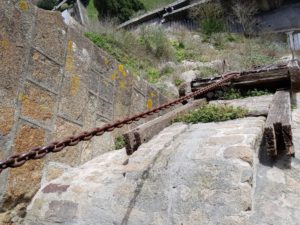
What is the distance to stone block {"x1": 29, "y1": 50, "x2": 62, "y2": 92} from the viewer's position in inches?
115

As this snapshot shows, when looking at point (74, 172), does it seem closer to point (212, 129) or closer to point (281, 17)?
point (212, 129)

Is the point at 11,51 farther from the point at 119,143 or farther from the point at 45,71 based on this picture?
the point at 119,143

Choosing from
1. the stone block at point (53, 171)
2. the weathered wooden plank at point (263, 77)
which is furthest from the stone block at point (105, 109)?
the weathered wooden plank at point (263, 77)

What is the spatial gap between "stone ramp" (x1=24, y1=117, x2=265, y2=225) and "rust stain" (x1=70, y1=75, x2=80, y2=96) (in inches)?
33.8

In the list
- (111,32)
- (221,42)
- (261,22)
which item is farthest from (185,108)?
(261,22)

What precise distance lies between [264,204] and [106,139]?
2.21 metres

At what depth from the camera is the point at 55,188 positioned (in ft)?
8.86

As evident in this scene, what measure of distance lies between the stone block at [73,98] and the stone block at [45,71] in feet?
0.36

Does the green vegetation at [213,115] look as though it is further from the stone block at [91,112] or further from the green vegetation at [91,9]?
the green vegetation at [91,9]

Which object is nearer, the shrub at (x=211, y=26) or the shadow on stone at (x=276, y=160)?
the shadow on stone at (x=276, y=160)

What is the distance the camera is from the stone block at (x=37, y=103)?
2.76 m

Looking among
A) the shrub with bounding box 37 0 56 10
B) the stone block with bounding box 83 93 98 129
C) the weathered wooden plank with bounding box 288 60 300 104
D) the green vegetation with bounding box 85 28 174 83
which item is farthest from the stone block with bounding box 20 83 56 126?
the shrub with bounding box 37 0 56 10

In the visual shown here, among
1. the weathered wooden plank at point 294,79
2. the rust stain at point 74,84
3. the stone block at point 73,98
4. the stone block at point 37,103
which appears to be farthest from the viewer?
the weathered wooden plank at point 294,79

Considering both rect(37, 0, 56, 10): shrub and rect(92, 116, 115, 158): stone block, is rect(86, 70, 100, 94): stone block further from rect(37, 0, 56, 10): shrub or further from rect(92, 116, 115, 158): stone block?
rect(37, 0, 56, 10): shrub
